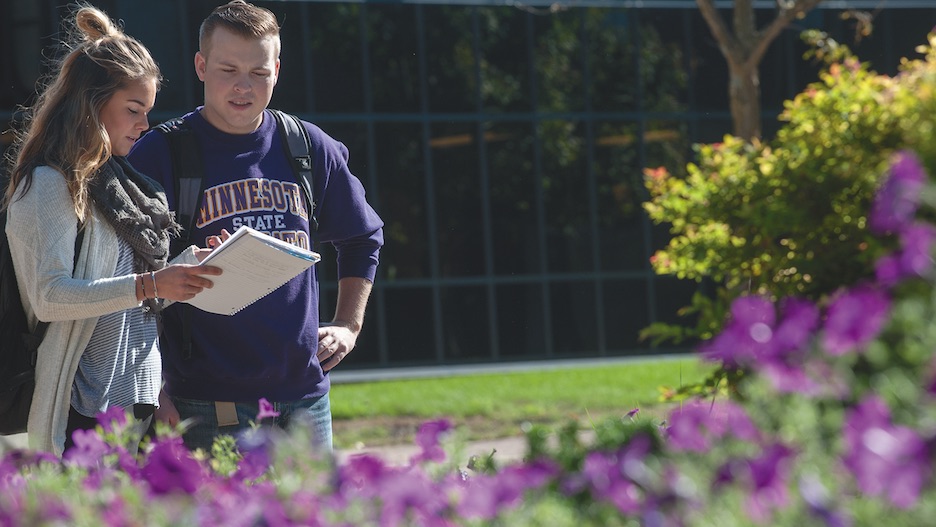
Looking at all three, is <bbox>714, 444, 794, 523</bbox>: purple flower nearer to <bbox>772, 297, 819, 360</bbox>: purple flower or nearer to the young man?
<bbox>772, 297, 819, 360</bbox>: purple flower

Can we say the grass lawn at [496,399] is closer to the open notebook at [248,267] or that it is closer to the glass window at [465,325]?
the glass window at [465,325]

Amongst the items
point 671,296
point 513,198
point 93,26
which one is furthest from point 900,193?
point 671,296

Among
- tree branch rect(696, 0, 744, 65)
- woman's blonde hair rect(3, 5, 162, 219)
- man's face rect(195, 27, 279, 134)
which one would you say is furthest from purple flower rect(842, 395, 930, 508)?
tree branch rect(696, 0, 744, 65)

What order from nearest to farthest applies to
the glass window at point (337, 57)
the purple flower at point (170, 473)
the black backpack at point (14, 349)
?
the purple flower at point (170, 473)
the black backpack at point (14, 349)
the glass window at point (337, 57)

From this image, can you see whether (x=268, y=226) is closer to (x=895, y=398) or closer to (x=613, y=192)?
(x=895, y=398)

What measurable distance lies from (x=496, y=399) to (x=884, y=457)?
10.4 meters

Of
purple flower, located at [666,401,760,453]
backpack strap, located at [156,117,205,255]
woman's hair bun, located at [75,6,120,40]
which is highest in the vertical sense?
woman's hair bun, located at [75,6,120,40]

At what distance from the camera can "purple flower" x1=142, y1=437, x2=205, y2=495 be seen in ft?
6.81

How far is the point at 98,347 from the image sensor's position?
3.06m

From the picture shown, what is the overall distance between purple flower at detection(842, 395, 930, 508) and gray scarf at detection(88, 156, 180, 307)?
1966 mm

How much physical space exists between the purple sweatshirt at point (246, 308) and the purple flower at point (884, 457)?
2.03 m

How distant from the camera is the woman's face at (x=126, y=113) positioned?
3.08 meters

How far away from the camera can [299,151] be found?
347 centimetres

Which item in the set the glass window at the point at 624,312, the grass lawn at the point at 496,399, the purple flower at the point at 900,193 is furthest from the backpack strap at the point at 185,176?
the glass window at the point at 624,312
